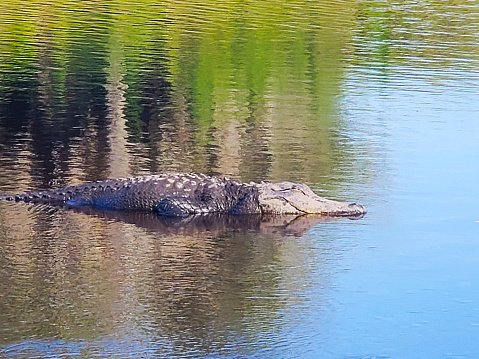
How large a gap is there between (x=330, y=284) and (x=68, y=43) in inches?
689

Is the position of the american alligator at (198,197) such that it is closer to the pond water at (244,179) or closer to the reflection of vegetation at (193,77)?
the pond water at (244,179)

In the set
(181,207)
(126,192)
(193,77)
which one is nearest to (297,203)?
(181,207)

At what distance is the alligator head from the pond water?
17 cm

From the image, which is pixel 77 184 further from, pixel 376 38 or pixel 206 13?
pixel 206 13

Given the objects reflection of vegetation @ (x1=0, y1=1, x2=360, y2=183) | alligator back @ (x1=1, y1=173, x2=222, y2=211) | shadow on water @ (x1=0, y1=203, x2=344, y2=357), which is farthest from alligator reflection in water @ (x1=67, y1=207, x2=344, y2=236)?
reflection of vegetation @ (x1=0, y1=1, x2=360, y2=183)

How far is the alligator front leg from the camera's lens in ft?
35.7

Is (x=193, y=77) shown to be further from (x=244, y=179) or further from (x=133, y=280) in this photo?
(x=133, y=280)

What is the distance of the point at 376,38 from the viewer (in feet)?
91.7

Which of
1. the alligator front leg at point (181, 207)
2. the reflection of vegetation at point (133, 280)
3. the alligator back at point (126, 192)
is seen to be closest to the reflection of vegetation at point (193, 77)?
the alligator back at point (126, 192)

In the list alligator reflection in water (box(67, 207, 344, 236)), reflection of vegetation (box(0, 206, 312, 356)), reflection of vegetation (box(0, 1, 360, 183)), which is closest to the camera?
reflection of vegetation (box(0, 206, 312, 356))

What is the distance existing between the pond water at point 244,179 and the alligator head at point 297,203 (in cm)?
17

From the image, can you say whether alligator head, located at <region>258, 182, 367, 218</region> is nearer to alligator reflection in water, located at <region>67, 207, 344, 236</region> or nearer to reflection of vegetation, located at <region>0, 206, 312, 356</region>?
alligator reflection in water, located at <region>67, 207, 344, 236</region>

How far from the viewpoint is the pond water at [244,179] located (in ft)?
25.2

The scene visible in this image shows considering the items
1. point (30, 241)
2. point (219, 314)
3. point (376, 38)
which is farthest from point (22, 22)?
point (219, 314)
